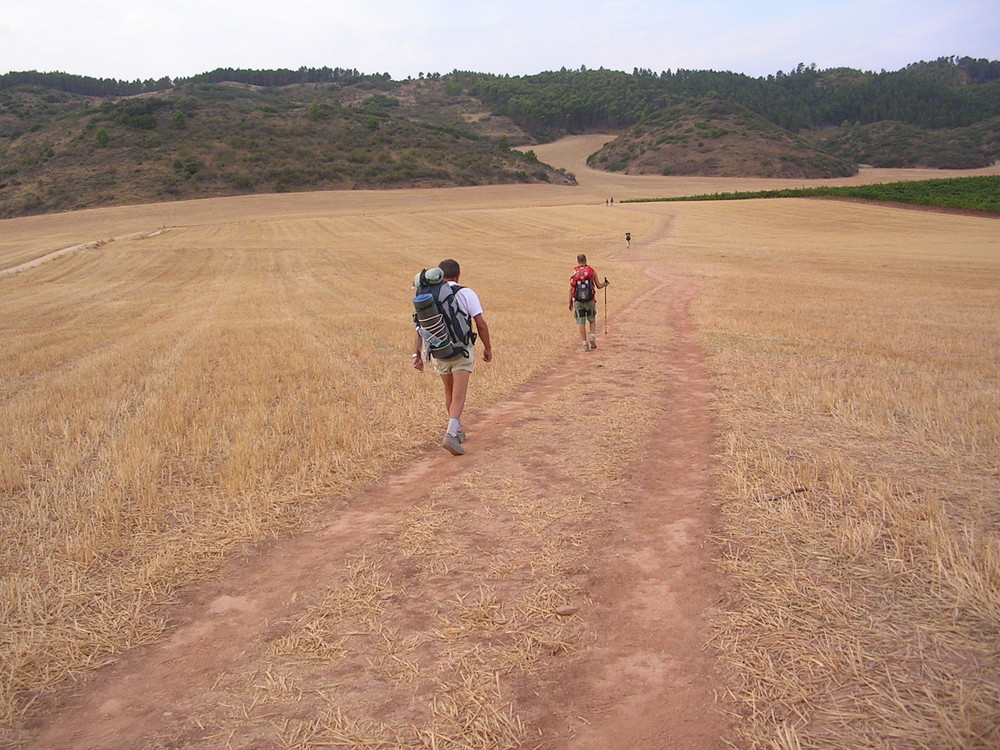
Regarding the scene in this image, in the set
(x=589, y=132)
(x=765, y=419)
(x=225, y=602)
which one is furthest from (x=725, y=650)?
(x=589, y=132)

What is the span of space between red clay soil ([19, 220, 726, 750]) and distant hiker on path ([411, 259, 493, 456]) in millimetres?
372

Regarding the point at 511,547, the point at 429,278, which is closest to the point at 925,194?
the point at 429,278

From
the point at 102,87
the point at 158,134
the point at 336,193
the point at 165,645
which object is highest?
the point at 102,87

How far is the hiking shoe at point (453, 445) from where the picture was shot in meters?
6.58

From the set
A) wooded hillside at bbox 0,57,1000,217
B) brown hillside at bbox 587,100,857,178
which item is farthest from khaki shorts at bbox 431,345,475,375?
brown hillside at bbox 587,100,857,178

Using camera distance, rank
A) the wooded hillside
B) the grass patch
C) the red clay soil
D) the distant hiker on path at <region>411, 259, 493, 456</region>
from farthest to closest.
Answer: the wooded hillside, the grass patch, the distant hiker on path at <region>411, 259, 493, 456</region>, the red clay soil

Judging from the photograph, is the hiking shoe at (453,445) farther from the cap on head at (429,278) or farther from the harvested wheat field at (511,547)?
the cap on head at (429,278)

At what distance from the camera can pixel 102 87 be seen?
154250mm

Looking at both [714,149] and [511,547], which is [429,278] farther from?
[714,149]

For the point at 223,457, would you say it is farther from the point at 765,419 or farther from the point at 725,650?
the point at 765,419

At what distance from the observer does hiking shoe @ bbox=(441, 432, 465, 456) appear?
6.58m

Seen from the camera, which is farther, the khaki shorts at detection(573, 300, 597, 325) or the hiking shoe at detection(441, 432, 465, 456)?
the khaki shorts at detection(573, 300, 597, 325)

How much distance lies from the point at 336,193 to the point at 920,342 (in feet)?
222

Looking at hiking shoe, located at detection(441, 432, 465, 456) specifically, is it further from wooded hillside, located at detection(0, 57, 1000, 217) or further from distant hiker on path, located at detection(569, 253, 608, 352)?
wooded hillside, located at detection(0, 57, 1000, 217)
